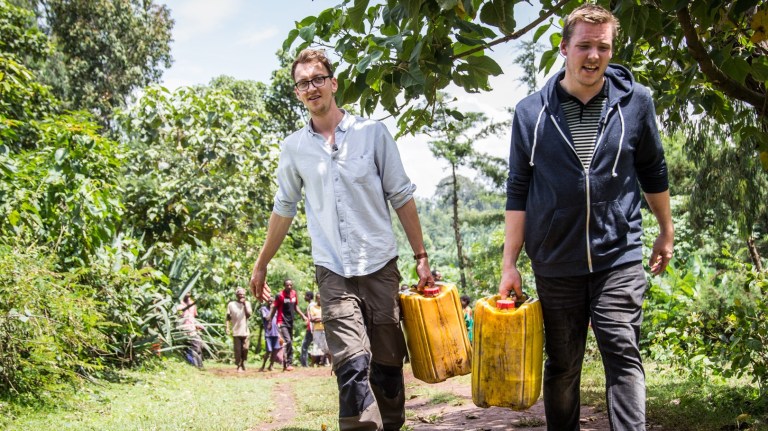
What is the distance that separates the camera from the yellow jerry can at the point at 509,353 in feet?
11.0

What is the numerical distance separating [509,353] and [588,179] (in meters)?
0.79

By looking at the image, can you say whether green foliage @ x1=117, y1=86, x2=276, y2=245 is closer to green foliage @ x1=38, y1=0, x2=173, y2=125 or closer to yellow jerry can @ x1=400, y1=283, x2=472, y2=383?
yellow jerry can @ x1=400, y1=283, x2=472, y2=383

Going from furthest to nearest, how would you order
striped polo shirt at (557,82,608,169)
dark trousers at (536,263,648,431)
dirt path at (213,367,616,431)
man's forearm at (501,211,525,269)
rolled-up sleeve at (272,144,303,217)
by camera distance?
dirt path at (213,367,616,431), rolled-up sleeve at (272,144,303,217), man's forearm at (501,211,525,269), striped polo shirt at (557,82,608,169), dark trousers at (536,263,648,431)

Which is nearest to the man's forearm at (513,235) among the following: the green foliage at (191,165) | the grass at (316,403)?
the grass at (316,403)

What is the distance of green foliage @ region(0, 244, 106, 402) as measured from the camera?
670 cm

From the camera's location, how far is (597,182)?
3207mm

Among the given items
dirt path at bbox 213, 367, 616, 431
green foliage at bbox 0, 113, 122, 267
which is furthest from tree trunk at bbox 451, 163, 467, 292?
green foliage at bbox 0, 113, 122, 267

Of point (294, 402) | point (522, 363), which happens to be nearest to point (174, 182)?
point (294, 402)

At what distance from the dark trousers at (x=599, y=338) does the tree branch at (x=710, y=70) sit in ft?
4.41

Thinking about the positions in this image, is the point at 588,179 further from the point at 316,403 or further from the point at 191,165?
the point at 191,165

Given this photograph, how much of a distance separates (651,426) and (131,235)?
28.1 feet

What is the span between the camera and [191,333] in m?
12.8

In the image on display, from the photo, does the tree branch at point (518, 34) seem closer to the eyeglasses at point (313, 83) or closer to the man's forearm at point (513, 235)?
the eyeglasses at point (313, 83)

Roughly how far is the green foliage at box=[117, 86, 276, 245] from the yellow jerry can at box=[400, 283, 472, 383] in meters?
8.52
